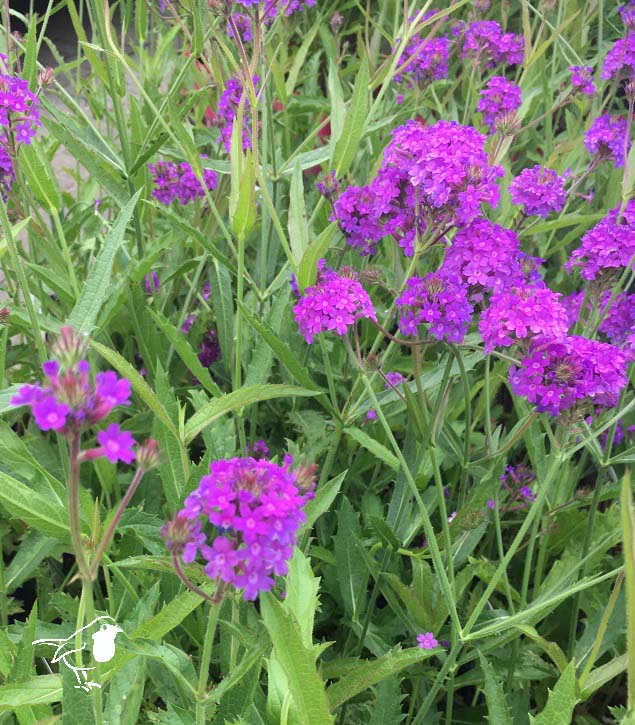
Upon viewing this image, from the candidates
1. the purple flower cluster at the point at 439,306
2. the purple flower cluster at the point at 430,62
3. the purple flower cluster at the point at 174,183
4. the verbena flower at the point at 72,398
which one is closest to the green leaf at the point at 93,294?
the purple flower cluster at the point at 439,306

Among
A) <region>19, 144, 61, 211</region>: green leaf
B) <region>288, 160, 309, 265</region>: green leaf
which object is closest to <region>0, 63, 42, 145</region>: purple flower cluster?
<region>19, 144, 61, 211</region>: green leaf

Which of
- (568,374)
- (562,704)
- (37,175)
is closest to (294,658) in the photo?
(562,704)

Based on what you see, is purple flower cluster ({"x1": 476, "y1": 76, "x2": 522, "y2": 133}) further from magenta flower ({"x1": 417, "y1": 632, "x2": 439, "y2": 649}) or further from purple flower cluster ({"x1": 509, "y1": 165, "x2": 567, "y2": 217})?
magenta flower ({"x1": 417, "y1": 632, "x2": 439, "y2": 649})

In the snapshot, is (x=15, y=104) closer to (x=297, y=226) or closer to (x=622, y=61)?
(x=297, y=226)

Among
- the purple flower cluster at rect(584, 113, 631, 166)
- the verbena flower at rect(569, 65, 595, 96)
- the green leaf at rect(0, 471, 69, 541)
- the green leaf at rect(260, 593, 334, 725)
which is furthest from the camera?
the verbena flower at rect(569, 65, 595, 96)

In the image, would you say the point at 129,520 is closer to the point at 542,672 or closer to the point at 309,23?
the point at 542,672

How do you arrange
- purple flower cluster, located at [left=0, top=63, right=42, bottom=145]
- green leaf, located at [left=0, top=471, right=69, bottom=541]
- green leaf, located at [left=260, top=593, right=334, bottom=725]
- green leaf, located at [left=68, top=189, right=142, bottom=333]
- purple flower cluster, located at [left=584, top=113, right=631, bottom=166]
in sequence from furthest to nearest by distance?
purple flower cluster, located at [left=584, top=113, right=631, bottom=166] → purple flower cluster, located at [left=0, top=63, right=42, bottom=145] → green leaf, located at [left=68, top=189, right=142, bottom=333] → green leaf, located at [left=0, top=471, right=69, bottom=541] → green leaf, located at [left=260, top=593, right=334, bottom=725]
